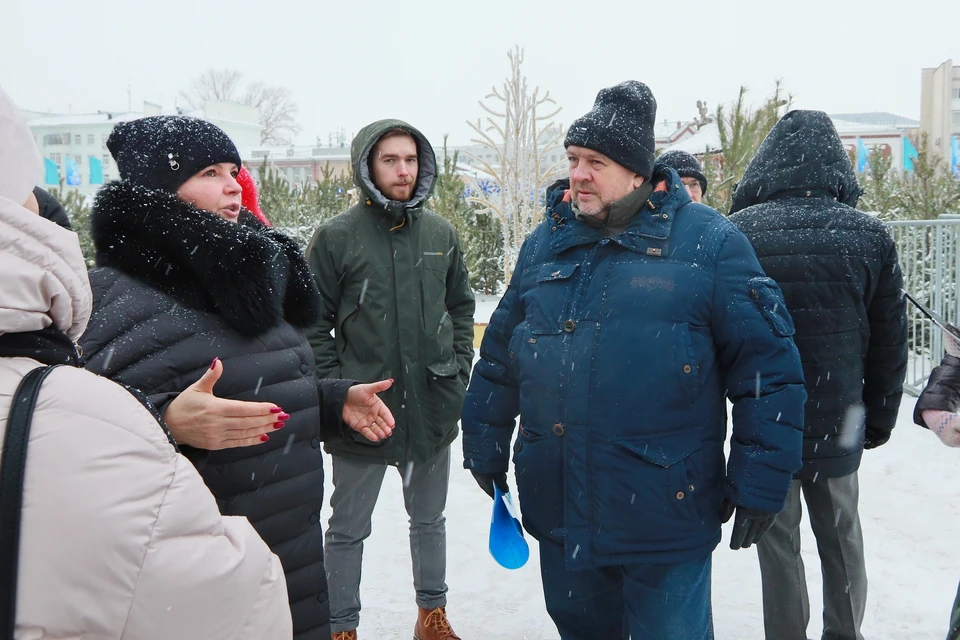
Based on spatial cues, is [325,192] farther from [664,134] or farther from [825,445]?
[664,134]

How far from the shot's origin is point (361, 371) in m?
3.37

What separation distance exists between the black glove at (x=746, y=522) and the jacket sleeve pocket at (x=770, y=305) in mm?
518

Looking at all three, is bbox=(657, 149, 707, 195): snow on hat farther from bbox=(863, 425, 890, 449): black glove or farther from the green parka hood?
bbox=(863, 425, 890, 449): black glove

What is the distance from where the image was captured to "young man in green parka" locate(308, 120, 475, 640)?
3.31 metres

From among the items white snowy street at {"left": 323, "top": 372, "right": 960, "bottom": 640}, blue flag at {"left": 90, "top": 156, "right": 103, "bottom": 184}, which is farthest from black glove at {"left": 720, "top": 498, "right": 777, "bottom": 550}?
blue flag at {"left": 90, "top": 156, "right": 103, "bottom": 184}

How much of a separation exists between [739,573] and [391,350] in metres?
2.18

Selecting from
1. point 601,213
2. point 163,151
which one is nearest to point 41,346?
point 163,151

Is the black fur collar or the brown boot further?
the brown boot

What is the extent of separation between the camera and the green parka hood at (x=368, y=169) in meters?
3.41

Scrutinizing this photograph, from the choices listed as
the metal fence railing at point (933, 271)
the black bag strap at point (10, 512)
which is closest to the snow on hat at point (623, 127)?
the black bag strap at point (10, 512)

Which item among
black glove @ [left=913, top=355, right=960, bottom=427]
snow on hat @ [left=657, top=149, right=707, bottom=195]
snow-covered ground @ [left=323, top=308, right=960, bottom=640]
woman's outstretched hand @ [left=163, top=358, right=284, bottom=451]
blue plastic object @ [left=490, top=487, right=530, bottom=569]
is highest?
snow on hat @ [left=657, top=149, right=707, bottom=195]

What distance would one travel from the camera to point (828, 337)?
2.89 meters

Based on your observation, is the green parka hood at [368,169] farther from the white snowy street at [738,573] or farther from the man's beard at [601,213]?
the white snowy street at [738,573]

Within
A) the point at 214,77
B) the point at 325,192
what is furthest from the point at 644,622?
the point at 214,77
